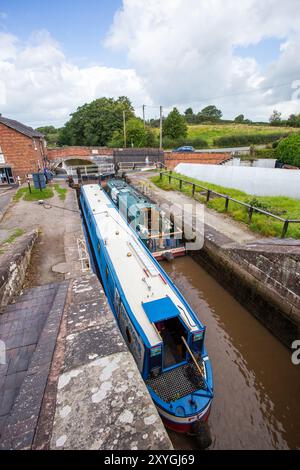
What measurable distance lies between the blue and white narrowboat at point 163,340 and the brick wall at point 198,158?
20273 mm

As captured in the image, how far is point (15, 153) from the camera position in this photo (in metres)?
19.8

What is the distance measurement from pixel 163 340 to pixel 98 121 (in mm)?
40484

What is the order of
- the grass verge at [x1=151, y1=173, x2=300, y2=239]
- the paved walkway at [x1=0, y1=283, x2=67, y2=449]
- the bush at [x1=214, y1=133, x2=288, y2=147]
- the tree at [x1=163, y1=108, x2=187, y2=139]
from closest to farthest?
the paved walkway at [x1=0, y1=283, x2=67, y2=449]
the grass verge at [x1=151, y1=173, x2=300, y2=239]
the tree at [x1=163, y1=108, x2=187, y2=139]
the bush at [x1=214, y1=133, x2=288, y2=147]

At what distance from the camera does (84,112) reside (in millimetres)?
40219

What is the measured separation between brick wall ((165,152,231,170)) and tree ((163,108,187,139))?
14.9 meters

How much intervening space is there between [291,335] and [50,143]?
6092cm

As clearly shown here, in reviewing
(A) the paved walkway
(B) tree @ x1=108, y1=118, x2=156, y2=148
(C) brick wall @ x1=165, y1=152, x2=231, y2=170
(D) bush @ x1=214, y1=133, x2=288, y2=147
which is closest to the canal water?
(A) the paved walkway

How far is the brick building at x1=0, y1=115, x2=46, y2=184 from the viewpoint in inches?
757

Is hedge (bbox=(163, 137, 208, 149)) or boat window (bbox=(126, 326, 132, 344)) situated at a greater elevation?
hedge (bbox=(163, 137, 208, 149))

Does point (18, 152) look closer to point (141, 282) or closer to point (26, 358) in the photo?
point (141, 282)

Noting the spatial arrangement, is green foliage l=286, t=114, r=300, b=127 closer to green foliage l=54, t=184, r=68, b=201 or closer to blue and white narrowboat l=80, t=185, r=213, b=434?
green foliage l=54, t=184, r=68, b=201

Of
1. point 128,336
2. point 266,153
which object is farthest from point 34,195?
point 266,153

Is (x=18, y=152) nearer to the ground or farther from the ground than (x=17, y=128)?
nearer to the ground

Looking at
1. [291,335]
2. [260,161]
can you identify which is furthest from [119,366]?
[260,161]
